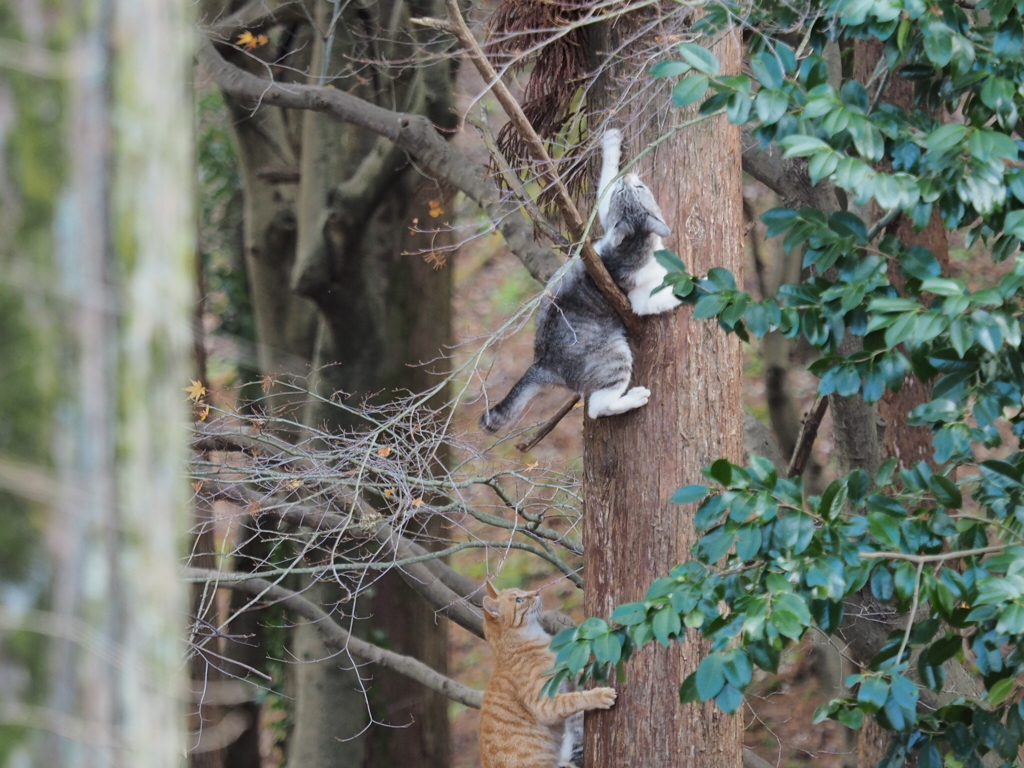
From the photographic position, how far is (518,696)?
428 centimetres

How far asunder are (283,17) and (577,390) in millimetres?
4586

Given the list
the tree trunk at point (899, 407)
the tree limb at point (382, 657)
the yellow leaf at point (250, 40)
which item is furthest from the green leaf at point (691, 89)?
the yellow leaf at point (250, 40)

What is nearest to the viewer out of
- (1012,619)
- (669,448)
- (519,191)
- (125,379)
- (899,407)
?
(125,379)

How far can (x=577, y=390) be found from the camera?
365cm

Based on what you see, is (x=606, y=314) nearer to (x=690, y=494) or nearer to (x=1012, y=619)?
(x=690, y=494)

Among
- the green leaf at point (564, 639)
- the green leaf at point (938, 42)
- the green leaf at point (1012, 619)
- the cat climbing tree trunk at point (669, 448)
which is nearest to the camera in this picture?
the green leaf at point (1012, 619)

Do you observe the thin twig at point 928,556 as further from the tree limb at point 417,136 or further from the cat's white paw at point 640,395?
the tree limb at point 417,136

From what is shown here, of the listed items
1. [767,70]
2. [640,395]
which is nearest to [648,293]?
[640,395]

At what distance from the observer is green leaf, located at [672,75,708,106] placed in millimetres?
2045

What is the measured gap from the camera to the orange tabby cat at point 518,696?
4133mm

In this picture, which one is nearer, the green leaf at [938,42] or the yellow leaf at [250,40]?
the green leaf at [938,42]

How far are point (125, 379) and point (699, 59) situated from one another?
1519 mm

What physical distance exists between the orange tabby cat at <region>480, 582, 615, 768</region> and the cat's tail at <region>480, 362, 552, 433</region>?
112 cm

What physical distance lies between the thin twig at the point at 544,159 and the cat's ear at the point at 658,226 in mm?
306
